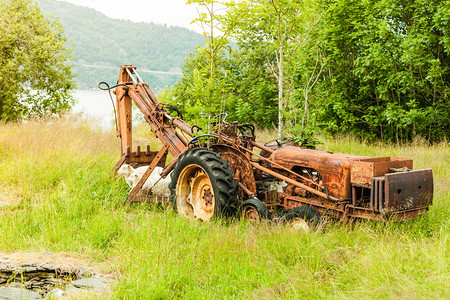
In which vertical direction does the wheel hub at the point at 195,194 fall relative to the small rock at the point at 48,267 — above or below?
above

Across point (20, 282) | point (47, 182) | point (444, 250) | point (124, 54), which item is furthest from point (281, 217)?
point (124, 54)

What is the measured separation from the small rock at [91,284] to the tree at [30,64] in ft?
33.8

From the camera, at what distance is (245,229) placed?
186 inches

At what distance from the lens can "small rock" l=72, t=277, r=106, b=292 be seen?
3.64 meters

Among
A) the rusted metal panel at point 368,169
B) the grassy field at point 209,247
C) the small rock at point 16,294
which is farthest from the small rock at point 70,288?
the rusted metal panel at point 368,169

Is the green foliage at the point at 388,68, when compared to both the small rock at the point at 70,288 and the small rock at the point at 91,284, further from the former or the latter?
the small rock at the point at 70,288

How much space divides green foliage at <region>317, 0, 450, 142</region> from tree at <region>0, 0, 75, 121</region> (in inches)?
323

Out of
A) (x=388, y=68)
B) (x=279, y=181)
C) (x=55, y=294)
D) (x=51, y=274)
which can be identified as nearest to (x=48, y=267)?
(x=51, y=274)

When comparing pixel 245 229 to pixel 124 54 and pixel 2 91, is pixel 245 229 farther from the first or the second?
pixel 124 54

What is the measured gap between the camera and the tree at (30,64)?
40.7ft

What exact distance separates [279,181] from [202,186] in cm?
101

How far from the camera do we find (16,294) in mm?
3559

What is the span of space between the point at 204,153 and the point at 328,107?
8270mm

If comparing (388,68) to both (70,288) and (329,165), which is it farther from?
(70,288)
